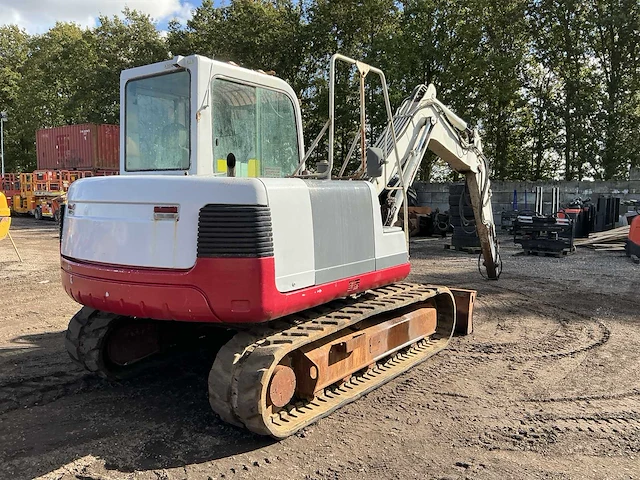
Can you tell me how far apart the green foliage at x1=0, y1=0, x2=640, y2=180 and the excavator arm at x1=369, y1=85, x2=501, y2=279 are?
9.69 metres

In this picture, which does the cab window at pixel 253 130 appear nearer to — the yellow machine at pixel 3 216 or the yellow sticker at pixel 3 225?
the yellow machine at pixel 3 216

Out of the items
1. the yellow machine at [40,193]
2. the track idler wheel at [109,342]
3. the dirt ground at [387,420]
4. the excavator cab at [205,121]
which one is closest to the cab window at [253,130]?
the excavator cab at [205,121]

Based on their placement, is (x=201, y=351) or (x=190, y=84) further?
(x=201, y=351)

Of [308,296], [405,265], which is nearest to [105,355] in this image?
[308,296]

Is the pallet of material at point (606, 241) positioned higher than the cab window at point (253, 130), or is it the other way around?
the cab window at point (253, 130)

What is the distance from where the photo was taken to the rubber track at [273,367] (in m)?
3.47

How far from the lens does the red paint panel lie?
2695 cm

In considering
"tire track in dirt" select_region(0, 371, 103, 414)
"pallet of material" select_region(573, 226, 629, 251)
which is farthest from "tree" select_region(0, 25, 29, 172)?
"tire track in dirt" select_region(0, 371, 103, 414)

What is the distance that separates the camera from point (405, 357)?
5.22 metres

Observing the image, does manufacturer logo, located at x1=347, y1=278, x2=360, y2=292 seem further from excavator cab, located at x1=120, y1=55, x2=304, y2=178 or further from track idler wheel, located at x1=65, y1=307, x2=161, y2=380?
track idler wheel, located at x1=65, y1=307, x2=161, y2=380

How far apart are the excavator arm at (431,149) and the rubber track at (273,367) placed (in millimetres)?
1272

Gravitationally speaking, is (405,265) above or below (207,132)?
below

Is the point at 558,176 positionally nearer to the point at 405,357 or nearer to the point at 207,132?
the point at 405,357

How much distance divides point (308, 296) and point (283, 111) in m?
1.83
